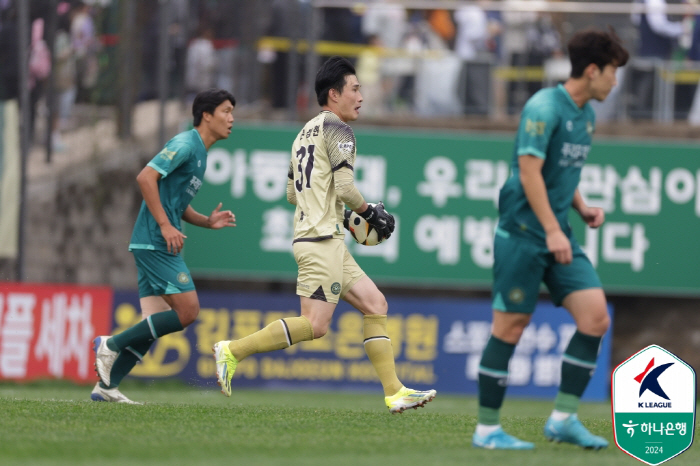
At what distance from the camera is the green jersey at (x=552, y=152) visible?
5.79 metres

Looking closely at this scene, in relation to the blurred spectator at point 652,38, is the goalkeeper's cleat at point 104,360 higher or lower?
lower

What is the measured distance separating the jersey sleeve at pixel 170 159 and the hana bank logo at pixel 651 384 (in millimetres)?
3621

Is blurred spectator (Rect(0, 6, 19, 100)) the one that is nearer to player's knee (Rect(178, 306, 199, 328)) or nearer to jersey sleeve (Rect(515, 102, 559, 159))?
player's knee (Rect(178, 306, 199, 328))

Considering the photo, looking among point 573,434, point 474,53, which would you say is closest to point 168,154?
point 573,434

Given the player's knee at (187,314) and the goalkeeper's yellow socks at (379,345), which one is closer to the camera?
the goalkeeper's yellow socks at (379,345)

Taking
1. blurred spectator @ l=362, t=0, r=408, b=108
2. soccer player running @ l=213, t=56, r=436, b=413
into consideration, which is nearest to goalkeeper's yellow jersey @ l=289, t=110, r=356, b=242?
soccer player running @ l=213, t=56, r=436, b=413

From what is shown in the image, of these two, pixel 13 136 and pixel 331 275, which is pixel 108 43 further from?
pixel 331 275

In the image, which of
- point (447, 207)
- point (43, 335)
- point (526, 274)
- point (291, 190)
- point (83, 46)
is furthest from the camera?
point (447, 207)

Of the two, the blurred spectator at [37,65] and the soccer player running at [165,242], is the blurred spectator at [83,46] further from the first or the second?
the soccer player running at [165,242]

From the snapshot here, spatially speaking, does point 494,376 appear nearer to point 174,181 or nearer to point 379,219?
point 379,219

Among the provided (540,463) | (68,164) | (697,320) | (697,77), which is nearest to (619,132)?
(697,77)

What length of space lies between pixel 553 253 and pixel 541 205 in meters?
0.27

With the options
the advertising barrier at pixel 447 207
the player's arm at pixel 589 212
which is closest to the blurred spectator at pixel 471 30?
the advertising barrier at pixel 447 207

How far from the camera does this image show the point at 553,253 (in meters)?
5.75
